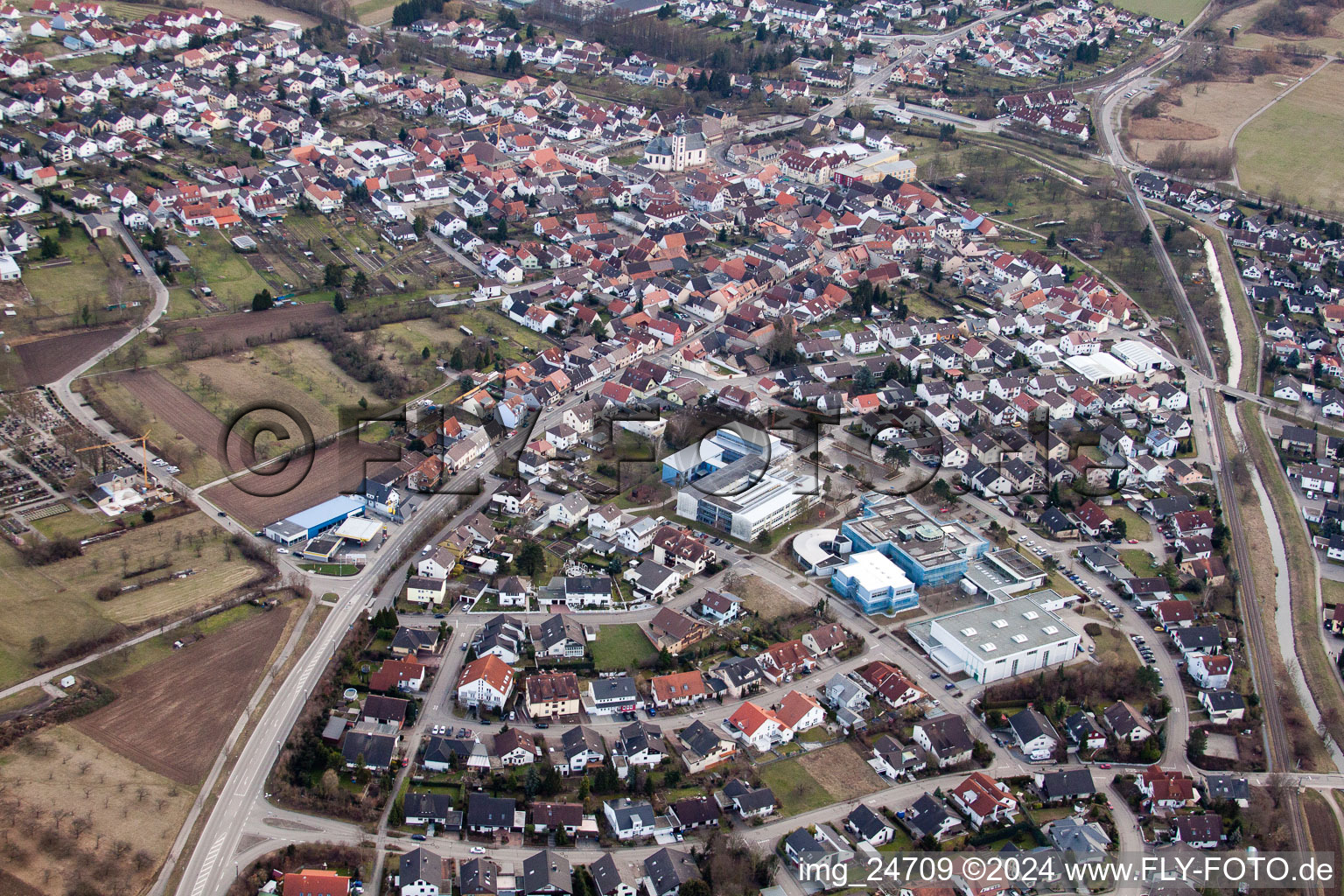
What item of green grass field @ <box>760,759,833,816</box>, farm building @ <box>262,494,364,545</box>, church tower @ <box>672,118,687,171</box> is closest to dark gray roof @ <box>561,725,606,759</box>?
green grass field @ <box>760,759,833,816</box>

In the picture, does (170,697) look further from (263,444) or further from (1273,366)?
(1273,366)

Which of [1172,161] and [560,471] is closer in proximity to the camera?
[560,471]

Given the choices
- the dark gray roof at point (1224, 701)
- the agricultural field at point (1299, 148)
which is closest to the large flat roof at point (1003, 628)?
the dark gray roof at point (1224, 701)

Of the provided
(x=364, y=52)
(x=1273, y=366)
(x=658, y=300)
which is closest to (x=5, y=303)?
(x=658, y=300)

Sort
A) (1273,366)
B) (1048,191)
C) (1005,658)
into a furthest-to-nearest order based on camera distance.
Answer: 1. (1048,191)
2. (1273,366)
3. (1005,658)

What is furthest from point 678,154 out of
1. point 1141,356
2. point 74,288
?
point 74,288

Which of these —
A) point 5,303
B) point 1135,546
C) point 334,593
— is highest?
point 5,303

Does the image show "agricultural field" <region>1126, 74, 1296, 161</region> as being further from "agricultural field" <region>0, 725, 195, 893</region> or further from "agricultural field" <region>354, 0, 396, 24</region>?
"agricultural field" <region>0, 725, 195, 893</region>

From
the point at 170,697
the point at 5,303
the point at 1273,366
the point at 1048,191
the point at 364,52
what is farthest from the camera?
the point at 364,52

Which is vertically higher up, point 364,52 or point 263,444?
point 364,52
